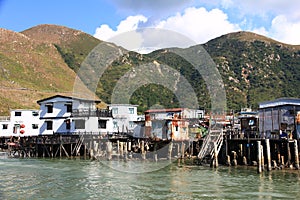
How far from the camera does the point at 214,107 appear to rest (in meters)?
98.7

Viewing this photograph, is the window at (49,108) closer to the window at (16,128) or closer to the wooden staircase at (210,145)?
the window at (16,128)

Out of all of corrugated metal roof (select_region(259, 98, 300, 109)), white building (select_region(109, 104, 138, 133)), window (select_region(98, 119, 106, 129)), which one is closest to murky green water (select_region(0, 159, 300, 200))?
corrugated metal roof (select_region(259, 98, 300, 109))

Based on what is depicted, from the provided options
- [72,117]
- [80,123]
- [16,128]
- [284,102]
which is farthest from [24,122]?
[284,102]

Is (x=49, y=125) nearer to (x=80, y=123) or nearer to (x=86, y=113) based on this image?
(x=80, y=123)

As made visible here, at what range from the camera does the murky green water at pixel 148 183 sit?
2442cm

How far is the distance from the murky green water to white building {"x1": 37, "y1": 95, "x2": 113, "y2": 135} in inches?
709

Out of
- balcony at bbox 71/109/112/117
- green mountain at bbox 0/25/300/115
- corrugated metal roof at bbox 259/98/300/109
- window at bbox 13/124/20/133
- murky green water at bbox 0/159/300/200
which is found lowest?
murky green water at bbox 0/159/300/200

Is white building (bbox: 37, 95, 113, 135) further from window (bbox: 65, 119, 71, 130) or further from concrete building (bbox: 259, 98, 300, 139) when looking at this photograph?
concrete building (bbox: 259, 98, 300, 139)

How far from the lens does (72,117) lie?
56.1m

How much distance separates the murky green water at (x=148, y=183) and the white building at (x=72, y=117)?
59.1 feet

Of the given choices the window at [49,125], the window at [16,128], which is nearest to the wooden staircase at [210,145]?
the window at [49,125]

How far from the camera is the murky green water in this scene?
80.1 feet

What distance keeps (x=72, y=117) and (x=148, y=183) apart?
2993 cm

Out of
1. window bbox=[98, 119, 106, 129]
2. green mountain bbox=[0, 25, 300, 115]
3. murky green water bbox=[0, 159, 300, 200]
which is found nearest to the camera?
murky green water bbox=[0, 159, 300, 200]
